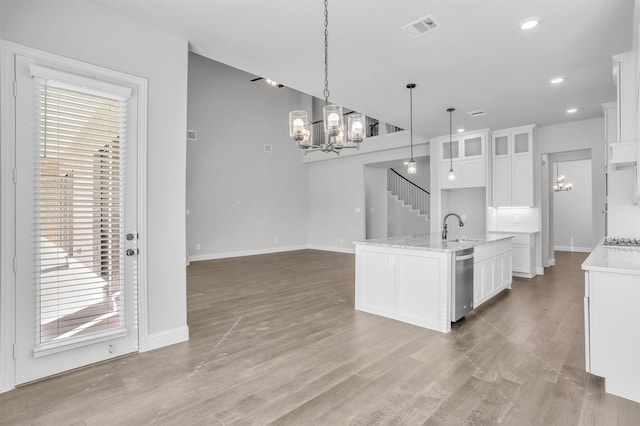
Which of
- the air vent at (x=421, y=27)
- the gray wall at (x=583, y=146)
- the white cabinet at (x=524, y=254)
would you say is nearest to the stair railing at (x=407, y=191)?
Answer: the gray wall at (x=583, y=146)

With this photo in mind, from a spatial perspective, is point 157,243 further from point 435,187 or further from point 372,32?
point 435,187

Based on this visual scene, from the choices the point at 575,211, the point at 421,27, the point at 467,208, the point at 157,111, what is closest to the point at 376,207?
the point at 467,208

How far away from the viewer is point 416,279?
3762mm

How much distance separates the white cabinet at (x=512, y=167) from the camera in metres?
6.46

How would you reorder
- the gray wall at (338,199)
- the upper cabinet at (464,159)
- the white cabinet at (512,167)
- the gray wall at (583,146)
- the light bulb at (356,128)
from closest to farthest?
the light bulb at (356,128) < the gray wall at (583,146) < the white cabinet at (512,167) < the upper cabinet at (464,159) < the gray wall at (338,199)

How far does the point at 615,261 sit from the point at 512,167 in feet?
14.8

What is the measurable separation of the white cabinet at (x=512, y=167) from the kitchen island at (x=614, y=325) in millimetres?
4380

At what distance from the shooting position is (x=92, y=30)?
8.96 ft

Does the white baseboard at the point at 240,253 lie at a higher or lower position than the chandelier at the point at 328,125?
lower

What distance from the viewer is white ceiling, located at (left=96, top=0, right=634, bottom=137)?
109 inches

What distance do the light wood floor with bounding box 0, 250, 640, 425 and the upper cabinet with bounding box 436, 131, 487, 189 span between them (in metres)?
3.27

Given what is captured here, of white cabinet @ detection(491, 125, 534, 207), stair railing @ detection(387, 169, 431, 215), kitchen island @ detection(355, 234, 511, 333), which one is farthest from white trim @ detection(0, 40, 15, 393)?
stair railing @ detection(387, 169, 431, 215)

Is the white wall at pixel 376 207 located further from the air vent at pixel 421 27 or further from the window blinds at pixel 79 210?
the window blinds at pixel 79 210

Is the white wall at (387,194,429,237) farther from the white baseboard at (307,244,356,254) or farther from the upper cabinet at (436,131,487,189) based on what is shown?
the upper cabinet at (436,131,487,189)
